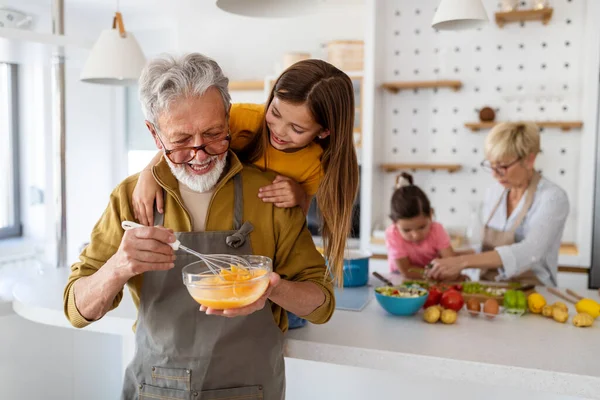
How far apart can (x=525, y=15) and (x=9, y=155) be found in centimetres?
386

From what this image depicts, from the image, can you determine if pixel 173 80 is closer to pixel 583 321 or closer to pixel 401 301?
pixel 401 301

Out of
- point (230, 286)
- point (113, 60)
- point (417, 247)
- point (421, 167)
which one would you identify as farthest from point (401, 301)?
point (421, 167)

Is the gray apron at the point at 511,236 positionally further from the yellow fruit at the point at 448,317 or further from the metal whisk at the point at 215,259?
the metal whisk at the point at 215,259

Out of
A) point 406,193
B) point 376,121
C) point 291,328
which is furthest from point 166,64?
point 376,121

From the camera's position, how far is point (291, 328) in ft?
5.44

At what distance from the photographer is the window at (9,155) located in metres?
4.18

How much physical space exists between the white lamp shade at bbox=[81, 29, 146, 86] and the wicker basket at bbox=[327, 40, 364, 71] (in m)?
2.12

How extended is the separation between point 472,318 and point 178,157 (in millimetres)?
1113

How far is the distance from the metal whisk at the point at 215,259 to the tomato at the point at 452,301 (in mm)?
878

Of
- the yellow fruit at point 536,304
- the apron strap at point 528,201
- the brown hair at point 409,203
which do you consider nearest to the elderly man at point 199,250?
the yellow fruit at point 536,304

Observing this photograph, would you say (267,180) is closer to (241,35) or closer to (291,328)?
(291,328)

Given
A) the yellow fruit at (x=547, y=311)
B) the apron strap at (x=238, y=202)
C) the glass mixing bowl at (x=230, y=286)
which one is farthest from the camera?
the yellow fruit at (x=547, y=311)

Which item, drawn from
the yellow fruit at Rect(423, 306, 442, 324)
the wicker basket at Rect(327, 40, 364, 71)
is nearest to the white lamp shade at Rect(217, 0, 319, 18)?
the yellow fruit at Rect(423, 306, 442, 324)

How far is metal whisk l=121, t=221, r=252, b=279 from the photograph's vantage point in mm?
1159
